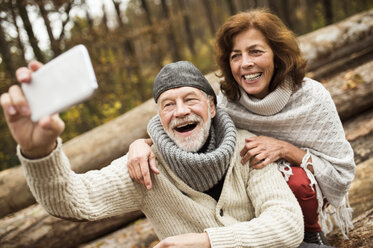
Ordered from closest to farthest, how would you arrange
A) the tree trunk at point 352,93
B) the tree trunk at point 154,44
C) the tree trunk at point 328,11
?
the tree trunk at point 352,93 → the tree trunk at point 328,11 → the tree trunk at point 154,44

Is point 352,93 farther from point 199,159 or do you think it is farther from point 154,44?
point 154,44

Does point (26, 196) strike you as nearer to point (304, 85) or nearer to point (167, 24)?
point (304, 85)

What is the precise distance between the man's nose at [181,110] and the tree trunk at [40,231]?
224 cm

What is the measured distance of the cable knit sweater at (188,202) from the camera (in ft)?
5.64

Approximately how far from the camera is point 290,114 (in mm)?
2475

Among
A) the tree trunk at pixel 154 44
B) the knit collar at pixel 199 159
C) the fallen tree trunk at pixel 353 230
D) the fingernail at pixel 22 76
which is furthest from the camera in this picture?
the tree trunk at pixel 154 44

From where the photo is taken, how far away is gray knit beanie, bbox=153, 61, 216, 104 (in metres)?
2.13

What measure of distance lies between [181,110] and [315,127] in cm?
117

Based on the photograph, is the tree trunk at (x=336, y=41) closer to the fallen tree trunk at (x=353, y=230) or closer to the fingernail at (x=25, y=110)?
the fallen tree trunk at (x=353, y=230)

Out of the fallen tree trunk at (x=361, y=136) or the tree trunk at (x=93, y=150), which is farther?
the fallen tree trunk at (x=361, y=136)

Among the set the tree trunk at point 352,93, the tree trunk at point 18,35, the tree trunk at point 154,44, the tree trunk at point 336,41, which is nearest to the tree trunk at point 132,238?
the tree trunk at point 352,93

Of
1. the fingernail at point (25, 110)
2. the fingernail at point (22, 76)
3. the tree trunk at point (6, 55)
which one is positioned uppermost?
the tree trunk at point (6, 55)

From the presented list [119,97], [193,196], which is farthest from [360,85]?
[119,97]

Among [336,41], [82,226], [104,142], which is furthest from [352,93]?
[82,226]
